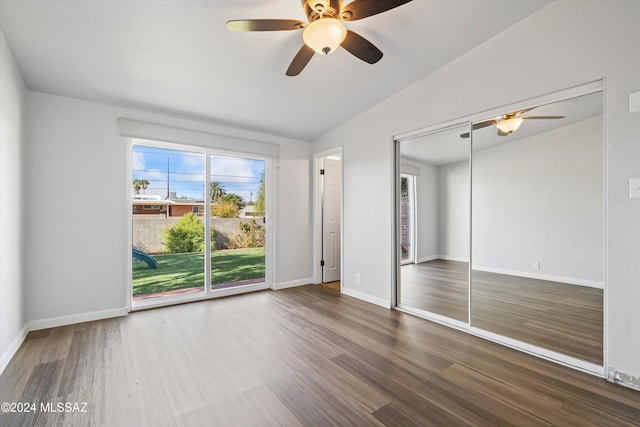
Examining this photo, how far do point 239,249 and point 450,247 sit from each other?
9.61 ft

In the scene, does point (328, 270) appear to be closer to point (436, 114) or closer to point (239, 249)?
point (239, 249)

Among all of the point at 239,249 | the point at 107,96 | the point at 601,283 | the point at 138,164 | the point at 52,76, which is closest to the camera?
the point at 601,283

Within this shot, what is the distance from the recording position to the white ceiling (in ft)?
6.55

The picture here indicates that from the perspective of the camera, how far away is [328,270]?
4918 millimetres

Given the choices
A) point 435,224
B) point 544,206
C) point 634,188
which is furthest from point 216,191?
point 634,188

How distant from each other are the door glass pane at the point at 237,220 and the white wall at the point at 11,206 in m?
1.85

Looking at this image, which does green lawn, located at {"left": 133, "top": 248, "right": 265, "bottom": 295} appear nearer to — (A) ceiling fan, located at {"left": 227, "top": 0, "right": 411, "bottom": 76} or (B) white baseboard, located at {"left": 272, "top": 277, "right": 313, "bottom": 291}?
(B) white baseboard, located at {"left": 272, "top": 277, "right": 313, "bottom": 291}

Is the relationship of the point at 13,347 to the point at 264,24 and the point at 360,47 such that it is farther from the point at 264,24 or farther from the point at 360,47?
the point at 360,47

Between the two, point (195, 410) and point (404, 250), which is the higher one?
point (404, 250)

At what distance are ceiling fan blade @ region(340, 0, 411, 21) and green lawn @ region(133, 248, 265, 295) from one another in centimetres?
334

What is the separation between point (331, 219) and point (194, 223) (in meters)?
2.22

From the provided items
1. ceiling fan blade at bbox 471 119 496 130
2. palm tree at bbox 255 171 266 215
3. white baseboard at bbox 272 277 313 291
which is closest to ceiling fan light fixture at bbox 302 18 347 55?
ceiling fan blade at bbox 471 119 496 130

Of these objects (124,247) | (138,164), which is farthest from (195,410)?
(138,164)

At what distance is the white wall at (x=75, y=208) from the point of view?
9.34 ft
